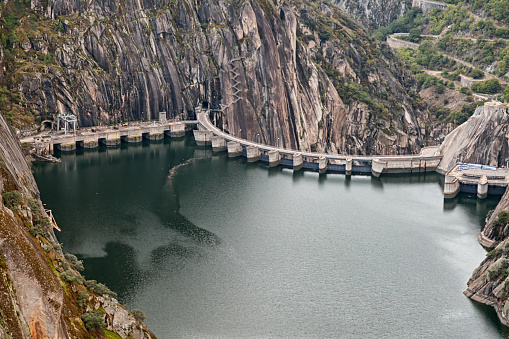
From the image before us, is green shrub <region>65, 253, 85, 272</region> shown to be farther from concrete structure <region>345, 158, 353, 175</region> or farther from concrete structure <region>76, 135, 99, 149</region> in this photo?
concrete structure <region>76, 135, 99, 149</region>

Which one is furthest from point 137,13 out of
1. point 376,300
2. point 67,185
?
point 376,300

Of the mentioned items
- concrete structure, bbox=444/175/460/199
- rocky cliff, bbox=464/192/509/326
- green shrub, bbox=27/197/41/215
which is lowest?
rocky cliff, bbox=464/192/509/326

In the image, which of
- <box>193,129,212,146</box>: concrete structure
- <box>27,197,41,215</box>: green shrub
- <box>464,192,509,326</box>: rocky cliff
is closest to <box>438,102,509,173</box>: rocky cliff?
<box>464,192,509,326</box>: rocky cliff

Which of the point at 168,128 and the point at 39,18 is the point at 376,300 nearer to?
the point at 168,128

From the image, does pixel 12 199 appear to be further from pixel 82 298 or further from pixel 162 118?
pixel 162 118

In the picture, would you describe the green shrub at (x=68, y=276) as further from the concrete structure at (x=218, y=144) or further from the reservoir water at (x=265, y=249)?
the concrete structure at (x=218, y=144)

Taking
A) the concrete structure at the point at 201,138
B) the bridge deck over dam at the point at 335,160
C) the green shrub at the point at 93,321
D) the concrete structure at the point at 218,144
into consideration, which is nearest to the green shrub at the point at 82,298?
the green shrub at the point at 93,321
